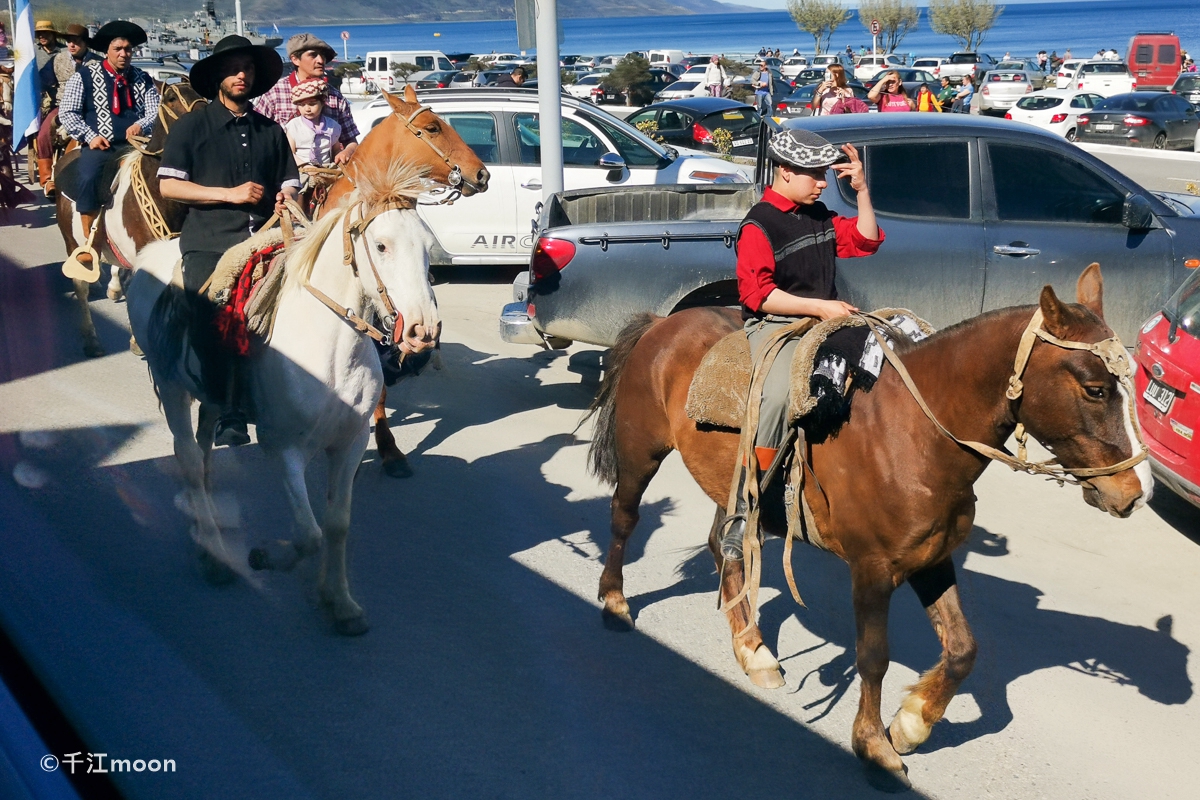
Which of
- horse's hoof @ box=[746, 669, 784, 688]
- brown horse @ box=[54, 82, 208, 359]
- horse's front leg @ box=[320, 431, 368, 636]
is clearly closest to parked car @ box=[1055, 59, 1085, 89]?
brown horse @ box=[54, 82, 208, 359]

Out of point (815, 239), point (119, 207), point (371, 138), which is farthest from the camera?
point (119, 207)

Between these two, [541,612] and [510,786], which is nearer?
[510,786]

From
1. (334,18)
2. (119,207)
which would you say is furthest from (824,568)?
(334,18)

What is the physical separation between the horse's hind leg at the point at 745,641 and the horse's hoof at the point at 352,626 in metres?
1.65

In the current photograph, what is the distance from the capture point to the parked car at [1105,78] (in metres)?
44.2

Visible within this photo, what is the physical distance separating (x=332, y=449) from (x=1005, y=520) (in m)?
4.04

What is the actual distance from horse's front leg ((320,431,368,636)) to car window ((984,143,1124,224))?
16.9 ft

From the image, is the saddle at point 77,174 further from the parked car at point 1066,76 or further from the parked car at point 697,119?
the parked car at point 1066,76

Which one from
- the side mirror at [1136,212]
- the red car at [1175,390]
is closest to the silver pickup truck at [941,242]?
the side mirror at [1136,212]

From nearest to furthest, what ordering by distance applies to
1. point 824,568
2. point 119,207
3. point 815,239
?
point 815,239, point 824,568, point 119,207

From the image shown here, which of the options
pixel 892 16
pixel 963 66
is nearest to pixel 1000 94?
pixel 963 66

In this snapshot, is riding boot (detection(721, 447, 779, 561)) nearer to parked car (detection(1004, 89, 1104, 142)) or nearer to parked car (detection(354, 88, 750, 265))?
parked car (detection(354, 88, 750, 265))

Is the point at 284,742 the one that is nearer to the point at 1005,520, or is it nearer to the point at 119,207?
the point at 1005,520

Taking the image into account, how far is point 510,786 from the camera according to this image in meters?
3.85
